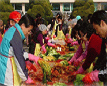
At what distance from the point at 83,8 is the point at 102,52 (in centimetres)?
1804

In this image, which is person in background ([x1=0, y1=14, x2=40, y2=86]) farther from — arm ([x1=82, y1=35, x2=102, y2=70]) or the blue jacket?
arm ([x1=82, y1=35, x2=102, y2=70])

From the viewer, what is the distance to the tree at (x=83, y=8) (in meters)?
19.3

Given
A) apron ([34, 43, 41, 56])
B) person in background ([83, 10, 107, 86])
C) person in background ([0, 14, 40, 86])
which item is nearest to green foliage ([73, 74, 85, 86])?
person in background ([83, 10, 107, 86])

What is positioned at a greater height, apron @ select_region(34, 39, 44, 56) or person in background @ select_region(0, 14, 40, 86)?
person in background @ select_region(0, 14, 40, 86)

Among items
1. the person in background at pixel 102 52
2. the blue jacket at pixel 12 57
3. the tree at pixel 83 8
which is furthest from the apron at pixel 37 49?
the tree at pixel 83 8

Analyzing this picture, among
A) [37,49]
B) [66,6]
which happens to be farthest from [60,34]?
[66,6]

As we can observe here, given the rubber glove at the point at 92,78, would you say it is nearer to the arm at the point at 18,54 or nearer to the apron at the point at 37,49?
the arm at the point at 18,54

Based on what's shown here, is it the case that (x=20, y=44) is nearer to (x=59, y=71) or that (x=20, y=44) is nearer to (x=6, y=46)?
(x=6, y=46)

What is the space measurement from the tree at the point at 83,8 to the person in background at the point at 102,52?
16223 mm

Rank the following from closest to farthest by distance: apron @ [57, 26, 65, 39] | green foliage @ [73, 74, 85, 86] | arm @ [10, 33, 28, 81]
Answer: arm @ [10, 33, 28, 81] → green foliage @ [73, 74, 85, 86] → apron @ [57, 26, 65, 39]

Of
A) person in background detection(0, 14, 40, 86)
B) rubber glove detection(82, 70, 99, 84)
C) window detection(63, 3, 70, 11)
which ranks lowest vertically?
rubber glove detection(82, 70, 99, 84)

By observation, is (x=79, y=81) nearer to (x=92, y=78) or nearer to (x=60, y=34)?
(x=92, y=78)

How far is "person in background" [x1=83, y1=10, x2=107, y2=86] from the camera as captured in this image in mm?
2472

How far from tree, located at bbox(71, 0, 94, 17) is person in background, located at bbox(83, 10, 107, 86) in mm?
16223
